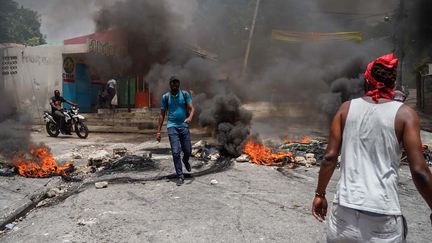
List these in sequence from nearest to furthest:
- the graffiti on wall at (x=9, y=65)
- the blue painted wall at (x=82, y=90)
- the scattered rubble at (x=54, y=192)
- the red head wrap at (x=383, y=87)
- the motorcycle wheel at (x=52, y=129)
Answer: the red head wrap at (x=383, y=87), the scattered rubble at (x=54, y=192), the motorcycle wheel at (x=52, y=129), the blue painted wall at (x=82, y=90), the graffiti on wall at (x=9, y=65)

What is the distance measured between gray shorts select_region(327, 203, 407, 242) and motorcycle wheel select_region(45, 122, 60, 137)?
463 inches

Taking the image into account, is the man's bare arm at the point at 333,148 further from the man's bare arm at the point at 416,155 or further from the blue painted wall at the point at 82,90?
the blue painted wall at the point at 82,90

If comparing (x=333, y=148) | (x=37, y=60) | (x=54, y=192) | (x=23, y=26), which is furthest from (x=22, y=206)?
(x=23, y=26)

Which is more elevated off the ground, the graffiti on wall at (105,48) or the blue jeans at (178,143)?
the graffiti on wall at (105,48)

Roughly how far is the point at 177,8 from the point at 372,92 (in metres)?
11.8

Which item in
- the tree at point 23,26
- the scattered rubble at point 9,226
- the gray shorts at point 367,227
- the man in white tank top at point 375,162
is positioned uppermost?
the tree at point 23,26

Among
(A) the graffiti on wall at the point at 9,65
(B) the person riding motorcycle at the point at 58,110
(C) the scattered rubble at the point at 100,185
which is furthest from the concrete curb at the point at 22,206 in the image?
(A) the graffiti on wall at the point at 9,65

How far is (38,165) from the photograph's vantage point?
6.57 m

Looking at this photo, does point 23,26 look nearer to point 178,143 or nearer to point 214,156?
point 214,156

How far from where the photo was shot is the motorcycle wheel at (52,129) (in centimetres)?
1238

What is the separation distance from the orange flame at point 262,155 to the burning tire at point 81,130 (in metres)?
6.33

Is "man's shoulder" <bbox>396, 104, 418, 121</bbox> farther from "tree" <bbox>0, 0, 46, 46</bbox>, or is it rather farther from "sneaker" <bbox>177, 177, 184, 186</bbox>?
"tree" <bbox>0, 0, 46, 46</bbox>

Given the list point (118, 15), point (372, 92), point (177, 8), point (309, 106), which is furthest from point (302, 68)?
point (372, 92)

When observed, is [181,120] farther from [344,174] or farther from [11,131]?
[344,174]
